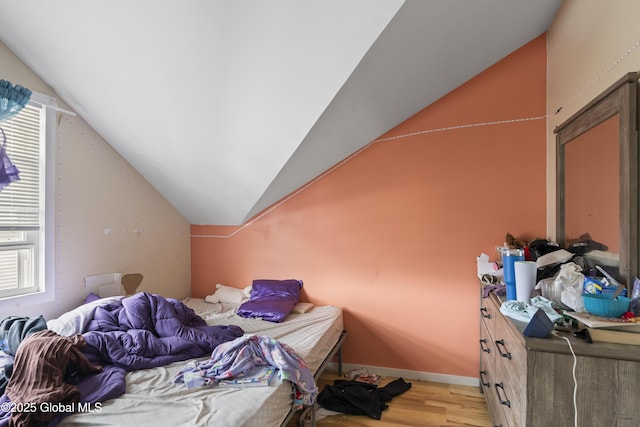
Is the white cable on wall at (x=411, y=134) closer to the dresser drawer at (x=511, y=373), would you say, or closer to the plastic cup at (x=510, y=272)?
the plastic cup at (x=510, y=272)

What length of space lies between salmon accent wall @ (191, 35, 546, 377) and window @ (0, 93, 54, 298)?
1735mm

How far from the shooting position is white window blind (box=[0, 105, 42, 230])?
1.99 metres

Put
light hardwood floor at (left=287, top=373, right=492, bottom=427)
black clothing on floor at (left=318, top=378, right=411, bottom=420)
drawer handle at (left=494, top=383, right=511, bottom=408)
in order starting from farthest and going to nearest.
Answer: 1. black clothing on floor at (left=318, top=378, right=411, bottom=420)
2. light hardwood floor at (left=287, top=373, right=492, bottom=427)
3. drawer handle at (left=494, top=383, right=511, bottom=408)

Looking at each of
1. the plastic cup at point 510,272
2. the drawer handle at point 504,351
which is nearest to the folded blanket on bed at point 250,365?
the drawer handle at point 504,351

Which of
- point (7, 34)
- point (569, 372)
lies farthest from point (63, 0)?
point (569, 372)

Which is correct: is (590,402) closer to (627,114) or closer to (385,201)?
(627,114)

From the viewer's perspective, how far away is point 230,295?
3.06 meters

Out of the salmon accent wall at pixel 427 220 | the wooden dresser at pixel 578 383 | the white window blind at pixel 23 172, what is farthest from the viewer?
the salmon accent wall at pixel 427 220

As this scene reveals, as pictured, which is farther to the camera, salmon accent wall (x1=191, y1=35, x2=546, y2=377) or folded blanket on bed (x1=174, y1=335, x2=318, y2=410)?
salmon accent wall (x1=191, y1=35, x2=546, y2=377)

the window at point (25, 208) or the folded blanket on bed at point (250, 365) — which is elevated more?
the window at point (25, 208)

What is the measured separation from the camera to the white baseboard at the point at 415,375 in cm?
257

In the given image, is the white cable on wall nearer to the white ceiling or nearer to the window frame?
the white ceiling

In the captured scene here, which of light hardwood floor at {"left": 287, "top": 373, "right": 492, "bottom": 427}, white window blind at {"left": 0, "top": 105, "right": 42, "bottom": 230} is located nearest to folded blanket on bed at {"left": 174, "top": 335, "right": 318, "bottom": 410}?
light hardwood floor at {"left": 287, "top": 373, "right": 492, "bottom": 427}

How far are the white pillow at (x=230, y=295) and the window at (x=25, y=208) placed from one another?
131 cm
